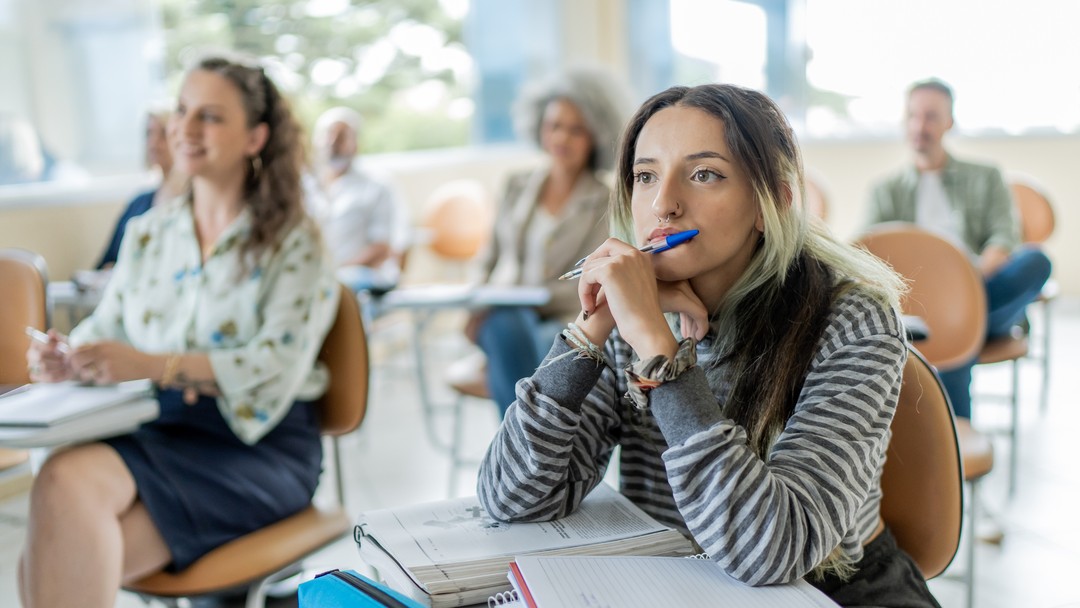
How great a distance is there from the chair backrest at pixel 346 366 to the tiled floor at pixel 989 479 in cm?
56

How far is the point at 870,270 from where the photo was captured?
1.15 m

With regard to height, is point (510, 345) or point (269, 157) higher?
point (269, 157)

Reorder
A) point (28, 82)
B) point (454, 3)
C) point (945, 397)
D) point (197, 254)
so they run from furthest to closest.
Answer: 1. point (454, 3)
2. point (28, 82)
3. point (197, 254)
4. point (945, 397)

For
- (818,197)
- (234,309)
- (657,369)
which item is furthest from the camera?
(818,197)

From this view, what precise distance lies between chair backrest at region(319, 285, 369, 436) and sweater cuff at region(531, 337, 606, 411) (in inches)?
29.2

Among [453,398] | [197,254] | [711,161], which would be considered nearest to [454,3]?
[453,398]

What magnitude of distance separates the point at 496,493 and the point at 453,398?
3334mm

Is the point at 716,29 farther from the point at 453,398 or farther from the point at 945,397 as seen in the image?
the point at 945,397

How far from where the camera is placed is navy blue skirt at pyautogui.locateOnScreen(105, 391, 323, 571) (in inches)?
60.1

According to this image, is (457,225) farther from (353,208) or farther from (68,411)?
(68,411)

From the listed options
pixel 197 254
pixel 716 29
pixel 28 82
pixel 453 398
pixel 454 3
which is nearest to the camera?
pixel 197 254

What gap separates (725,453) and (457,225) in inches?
165

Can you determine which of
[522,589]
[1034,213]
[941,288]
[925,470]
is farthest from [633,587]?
[1034,213]

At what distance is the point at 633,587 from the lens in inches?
34.4
